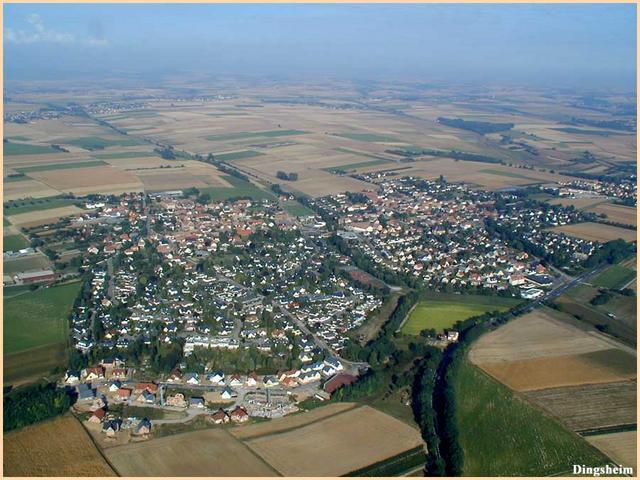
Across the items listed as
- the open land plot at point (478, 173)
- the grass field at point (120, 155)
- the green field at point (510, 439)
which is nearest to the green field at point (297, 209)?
the open land plot at point (478, 173)

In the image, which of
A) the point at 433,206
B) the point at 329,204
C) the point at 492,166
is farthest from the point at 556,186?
the point at 329,204

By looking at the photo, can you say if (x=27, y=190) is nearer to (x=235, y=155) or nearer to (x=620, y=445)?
(x=235, y=155)

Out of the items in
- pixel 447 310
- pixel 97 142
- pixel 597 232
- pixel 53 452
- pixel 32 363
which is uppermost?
pixel 97 142

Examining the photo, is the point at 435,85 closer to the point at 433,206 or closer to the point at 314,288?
the point at 433,206

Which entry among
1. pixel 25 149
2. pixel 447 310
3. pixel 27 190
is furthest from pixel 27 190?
pixel 447 310

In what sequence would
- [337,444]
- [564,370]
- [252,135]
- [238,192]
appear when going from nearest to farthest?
[337,444]
[564,370]
[238,192]
[252,135]

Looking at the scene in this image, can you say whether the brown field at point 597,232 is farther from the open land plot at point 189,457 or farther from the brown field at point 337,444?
the open land plot at point 189,457
